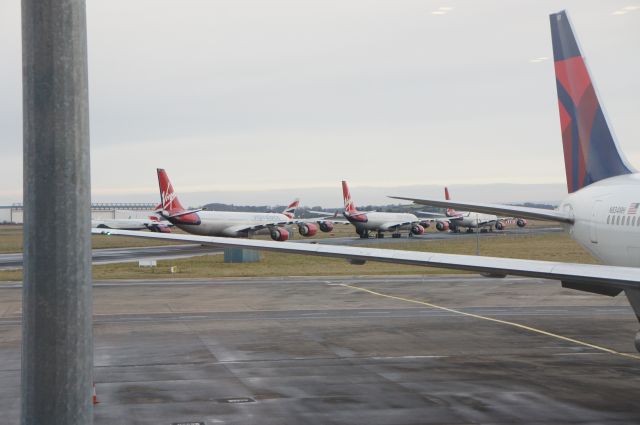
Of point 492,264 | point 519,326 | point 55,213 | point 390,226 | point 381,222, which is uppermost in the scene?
point 55,213

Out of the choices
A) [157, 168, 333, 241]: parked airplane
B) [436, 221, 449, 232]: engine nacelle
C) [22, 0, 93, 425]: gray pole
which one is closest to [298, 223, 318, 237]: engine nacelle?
[157, 168, 333, 241]: parked airplane

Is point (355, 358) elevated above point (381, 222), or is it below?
below

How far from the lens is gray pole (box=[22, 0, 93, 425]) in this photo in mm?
3172

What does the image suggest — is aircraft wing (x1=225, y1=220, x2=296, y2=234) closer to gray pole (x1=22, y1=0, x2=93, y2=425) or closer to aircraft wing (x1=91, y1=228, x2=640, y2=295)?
aircraft wing (x1=91, y1=228, x2=640, y2=295)

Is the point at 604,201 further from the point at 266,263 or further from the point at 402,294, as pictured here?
the point at 266,263

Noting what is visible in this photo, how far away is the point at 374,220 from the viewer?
408 ft

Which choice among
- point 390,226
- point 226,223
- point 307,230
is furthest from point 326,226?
A: point 226,223

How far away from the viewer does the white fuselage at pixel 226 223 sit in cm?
10256

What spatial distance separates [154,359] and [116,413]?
20.9 ft

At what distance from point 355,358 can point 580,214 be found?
9.56m

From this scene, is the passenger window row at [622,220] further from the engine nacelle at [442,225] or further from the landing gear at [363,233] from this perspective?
the engine nacelle at [442,225]

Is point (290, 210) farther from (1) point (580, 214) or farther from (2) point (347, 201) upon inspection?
(1) point (580, 214)

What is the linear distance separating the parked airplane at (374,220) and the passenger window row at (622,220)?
96.4m

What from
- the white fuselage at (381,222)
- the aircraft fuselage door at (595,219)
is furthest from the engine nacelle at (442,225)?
the aircraft fuselage door at (595,219)
